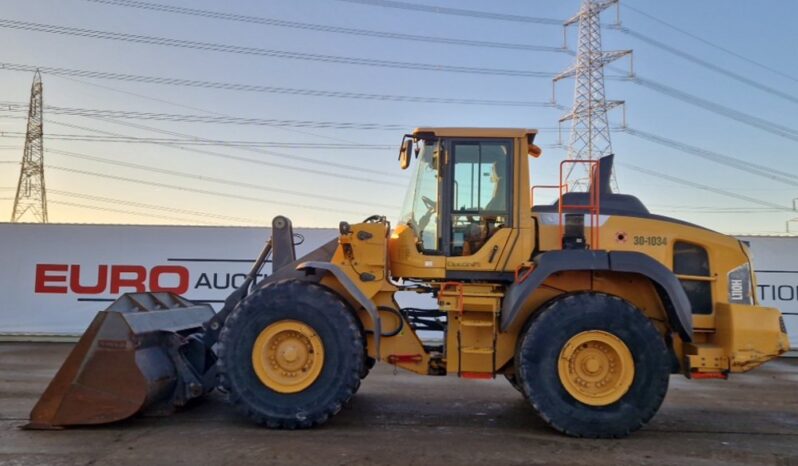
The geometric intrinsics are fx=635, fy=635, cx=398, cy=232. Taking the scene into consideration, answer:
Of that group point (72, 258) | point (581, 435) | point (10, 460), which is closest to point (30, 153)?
point (72, 258)

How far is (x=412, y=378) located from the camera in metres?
9.64

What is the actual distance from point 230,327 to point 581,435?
3387 mm

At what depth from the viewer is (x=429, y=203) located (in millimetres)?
6590

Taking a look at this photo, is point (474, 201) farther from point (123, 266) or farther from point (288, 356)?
point (123, 266)

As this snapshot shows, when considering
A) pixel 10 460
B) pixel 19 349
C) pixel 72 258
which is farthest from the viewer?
pixel 72 258

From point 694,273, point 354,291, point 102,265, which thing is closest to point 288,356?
point 354,291

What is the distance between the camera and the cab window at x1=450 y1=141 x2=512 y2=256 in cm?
641

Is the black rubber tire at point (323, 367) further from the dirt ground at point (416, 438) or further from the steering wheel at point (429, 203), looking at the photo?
Answer: the steering wheel at point (429, 203)

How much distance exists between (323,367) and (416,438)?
3.52ft

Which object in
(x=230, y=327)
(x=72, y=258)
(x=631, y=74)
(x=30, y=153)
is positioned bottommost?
(x=230, y=327)

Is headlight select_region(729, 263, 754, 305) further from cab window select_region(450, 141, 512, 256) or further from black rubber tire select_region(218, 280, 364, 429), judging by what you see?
black rubber tire select_region(218, 280, 364, 429)

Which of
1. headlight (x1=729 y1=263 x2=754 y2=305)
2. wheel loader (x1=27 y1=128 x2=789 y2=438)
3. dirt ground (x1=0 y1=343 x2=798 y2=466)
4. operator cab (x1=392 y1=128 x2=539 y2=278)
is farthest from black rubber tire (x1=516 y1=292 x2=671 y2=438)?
headlight (x1=729 y1=263 x2=754 y2=305)

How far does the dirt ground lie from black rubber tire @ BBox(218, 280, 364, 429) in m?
0.19

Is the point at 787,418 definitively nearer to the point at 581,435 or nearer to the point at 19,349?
the point at 581,435
